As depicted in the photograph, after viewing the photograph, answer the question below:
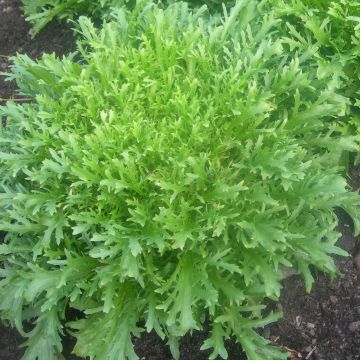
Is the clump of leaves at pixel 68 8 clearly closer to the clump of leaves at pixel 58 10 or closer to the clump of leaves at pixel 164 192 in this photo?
the clump of leaves at pixel 58 10

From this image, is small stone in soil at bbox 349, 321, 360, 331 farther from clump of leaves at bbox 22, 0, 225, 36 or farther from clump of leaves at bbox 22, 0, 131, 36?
clump of leaves at bbox 22, 0, 131, 36

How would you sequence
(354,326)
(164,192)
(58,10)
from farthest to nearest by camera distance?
(58,10) < (354,326) < (164,192)

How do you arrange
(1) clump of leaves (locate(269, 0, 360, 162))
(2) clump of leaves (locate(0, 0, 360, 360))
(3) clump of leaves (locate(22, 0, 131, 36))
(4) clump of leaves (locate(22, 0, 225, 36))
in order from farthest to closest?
(3) clump of leaves (locate(22, 0, 131, 36))
(4) clump of leaves (locate(22, 0, 225, 36))
(1) clump of leaves (locate(269, 0, 360, 162))
(2) clump of leaves (locate(0, 0, 360, 360))

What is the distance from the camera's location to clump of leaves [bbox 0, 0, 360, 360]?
8.77ft

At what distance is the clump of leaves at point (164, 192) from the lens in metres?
2.67

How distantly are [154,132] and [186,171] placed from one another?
0.83ft

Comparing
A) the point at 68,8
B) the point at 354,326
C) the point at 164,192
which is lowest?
the point at 354,326

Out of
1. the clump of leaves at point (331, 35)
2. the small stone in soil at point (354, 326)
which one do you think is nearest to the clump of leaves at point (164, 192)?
the clump of leaves at point (331, 35)

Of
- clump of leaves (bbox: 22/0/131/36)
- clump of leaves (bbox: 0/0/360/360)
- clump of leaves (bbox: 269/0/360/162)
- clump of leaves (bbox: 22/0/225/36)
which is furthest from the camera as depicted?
clump of leaves (bbox: 22/0/131/36)

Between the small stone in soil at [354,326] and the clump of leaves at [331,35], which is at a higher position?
the clump of leaves at [331,35]

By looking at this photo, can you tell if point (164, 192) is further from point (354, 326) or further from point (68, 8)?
point (68, 8)

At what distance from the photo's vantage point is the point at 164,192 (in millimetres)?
2734

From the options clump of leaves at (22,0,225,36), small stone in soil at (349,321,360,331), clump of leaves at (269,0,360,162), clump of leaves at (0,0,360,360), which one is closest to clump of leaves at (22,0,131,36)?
clump of leaves at (22,0,225,36)

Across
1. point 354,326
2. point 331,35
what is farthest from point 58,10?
point 354,326
